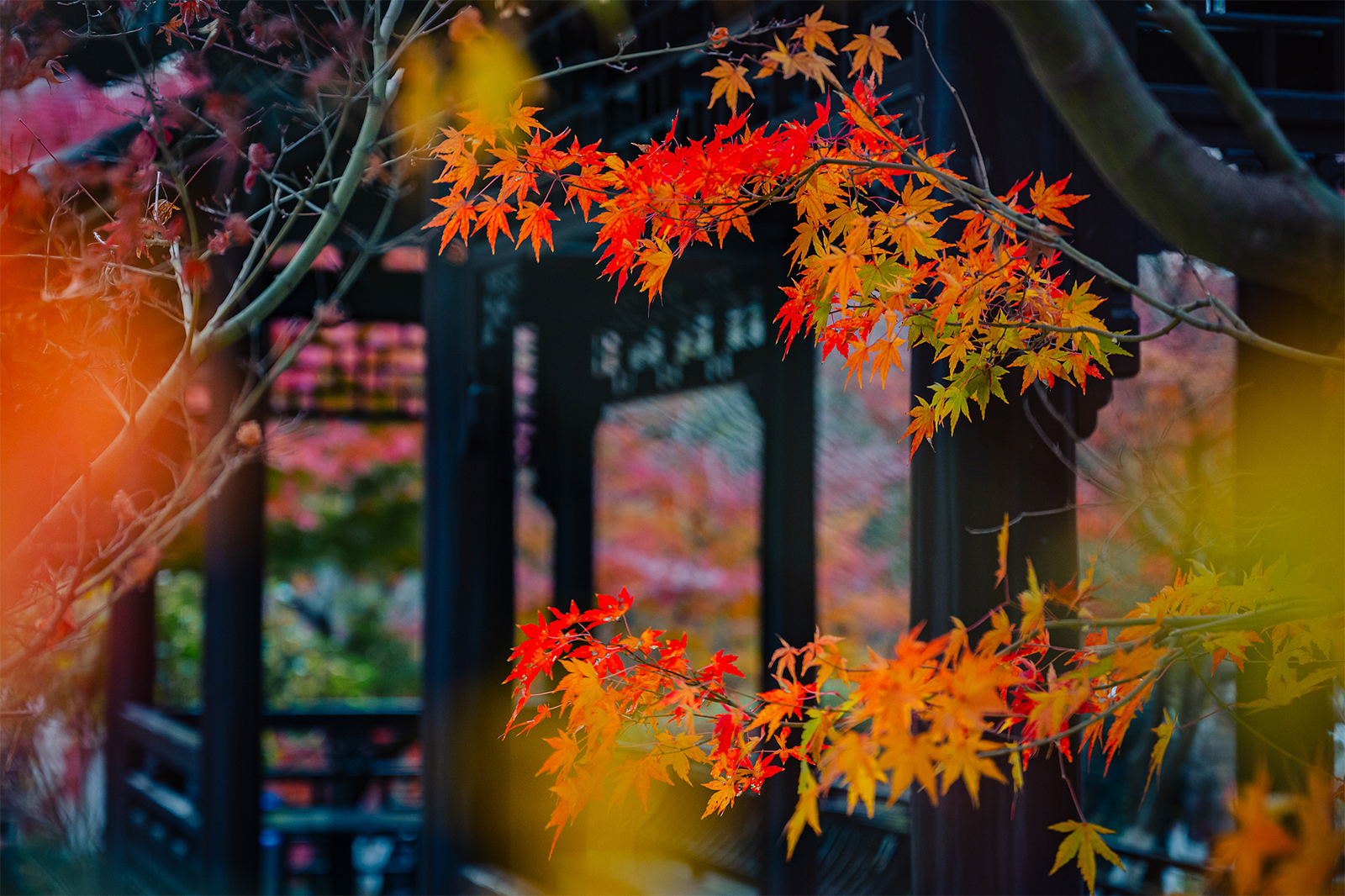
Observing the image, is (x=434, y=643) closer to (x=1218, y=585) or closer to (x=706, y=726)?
(x=1218, y=585)

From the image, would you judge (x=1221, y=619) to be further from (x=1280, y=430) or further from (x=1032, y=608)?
(x=1280, y=430)

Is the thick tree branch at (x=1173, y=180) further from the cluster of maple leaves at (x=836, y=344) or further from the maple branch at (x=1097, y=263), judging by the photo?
the cluster of maple leaves at (x=836, y=344)

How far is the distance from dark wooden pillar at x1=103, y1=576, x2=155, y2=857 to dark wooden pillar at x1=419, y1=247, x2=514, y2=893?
4.16m

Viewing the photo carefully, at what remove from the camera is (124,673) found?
27.8 ft

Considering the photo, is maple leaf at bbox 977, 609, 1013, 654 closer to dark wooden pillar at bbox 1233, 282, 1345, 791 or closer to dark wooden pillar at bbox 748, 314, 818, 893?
dark wooden pillar at bbox 1233, 282, 1345, 791

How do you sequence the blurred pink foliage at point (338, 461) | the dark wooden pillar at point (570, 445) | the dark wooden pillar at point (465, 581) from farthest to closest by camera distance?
the blurred pink foliage at point (338, 461)
the dark wooden pillar at point (570, 445)
the dark wooden pillar at point (465, 581)

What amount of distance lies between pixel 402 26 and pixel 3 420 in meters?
2.93

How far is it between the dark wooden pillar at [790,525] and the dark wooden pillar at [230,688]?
296 cm

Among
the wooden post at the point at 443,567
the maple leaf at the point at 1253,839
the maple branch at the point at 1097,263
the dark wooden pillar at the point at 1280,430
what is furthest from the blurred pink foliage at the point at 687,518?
the maple leaf at the point at 1253,839

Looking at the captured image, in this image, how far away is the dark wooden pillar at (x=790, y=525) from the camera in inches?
201

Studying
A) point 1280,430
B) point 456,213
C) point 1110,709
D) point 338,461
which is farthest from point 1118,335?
point 338,461

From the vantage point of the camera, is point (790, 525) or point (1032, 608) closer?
point (1032, 608)

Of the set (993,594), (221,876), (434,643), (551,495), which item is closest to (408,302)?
(551,495)

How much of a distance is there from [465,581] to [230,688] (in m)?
1.89
